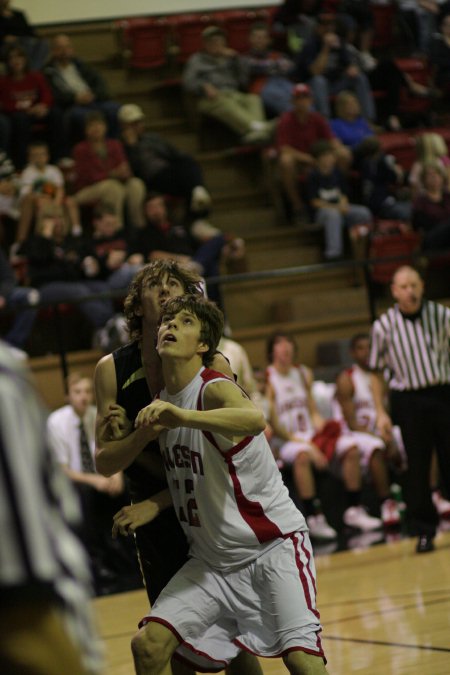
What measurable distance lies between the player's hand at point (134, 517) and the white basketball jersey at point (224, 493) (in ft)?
0.38

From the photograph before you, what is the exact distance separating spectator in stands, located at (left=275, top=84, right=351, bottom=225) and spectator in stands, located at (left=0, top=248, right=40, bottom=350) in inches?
143

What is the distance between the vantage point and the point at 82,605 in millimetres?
1458

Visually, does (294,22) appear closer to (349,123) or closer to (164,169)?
(349,123)

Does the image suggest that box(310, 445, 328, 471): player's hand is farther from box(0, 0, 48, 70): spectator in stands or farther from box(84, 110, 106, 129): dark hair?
box(0, 0, 48, 70): spectator in stands

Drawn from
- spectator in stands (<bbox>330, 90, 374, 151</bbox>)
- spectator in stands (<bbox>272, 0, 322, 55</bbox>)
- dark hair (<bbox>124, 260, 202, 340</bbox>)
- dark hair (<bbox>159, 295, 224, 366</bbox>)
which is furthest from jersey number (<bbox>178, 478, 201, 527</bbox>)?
spectator in stands (<bbox>272, 0, 322, 55</bbox>)

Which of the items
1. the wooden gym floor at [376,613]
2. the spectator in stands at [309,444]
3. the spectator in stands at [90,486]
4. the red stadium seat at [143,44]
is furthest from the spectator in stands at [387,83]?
the wooden gym floor at [376,613]

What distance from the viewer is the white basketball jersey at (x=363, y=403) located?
9.13m

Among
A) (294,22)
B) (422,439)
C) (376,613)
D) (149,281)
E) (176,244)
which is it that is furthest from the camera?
(294,22)

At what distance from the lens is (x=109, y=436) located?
351 centimetres

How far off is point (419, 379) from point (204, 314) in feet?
15.0

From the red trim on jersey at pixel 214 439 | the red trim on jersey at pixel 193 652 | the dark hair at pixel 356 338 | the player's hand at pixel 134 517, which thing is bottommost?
the dark hair at pixel 356 338

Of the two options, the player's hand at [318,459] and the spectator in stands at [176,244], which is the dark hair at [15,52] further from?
the player's hand at [318,459]

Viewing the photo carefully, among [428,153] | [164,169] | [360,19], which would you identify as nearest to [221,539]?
[164,169]

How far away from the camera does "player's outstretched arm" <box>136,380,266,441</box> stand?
309 centimetres
